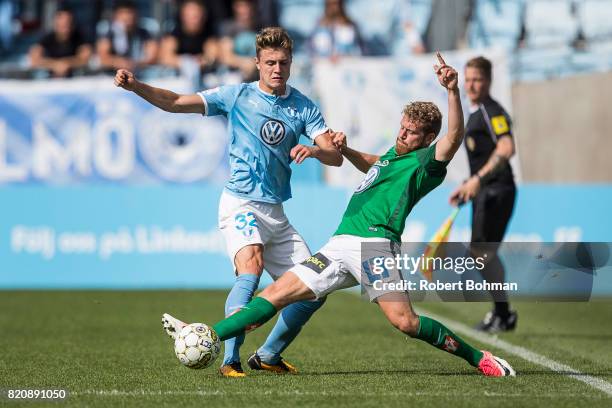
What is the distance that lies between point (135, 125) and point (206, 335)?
9555 mm

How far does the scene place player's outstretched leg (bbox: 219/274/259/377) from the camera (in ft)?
21.4

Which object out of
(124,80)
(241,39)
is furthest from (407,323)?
(241,39)

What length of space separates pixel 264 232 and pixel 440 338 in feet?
4.16

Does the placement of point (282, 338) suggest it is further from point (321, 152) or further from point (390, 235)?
point (321, 152)

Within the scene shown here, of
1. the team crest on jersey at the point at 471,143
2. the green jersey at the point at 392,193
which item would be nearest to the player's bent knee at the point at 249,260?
the green jersey at the point at 392,193

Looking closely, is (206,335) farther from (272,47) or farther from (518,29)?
(518,29)

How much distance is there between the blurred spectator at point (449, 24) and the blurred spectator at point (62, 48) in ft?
17.0

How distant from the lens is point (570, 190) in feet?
47.5

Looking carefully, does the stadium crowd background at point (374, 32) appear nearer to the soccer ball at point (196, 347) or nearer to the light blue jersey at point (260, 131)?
the light blue jersey at point (260, 131)

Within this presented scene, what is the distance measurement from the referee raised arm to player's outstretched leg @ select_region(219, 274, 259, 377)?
3462 mm

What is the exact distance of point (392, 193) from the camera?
644 centimetres

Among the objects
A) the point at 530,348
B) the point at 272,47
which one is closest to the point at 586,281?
the point at 530,348

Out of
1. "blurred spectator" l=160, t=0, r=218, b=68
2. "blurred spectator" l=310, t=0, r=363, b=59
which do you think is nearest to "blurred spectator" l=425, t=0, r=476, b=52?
"blurred spectator" l=310, t=0, r=363, b=59

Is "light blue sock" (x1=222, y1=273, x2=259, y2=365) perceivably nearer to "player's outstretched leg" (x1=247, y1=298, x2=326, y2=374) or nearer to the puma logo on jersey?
"player's outstretched leg" (x1=247, y1=298, x2=326, y2=374)
